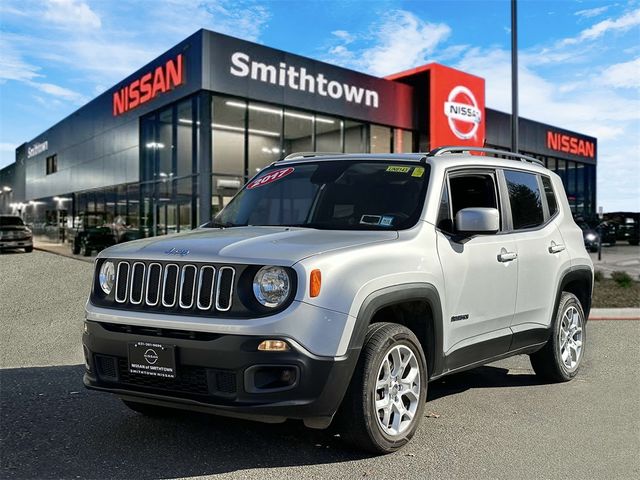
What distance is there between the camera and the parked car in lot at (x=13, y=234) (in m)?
26.7

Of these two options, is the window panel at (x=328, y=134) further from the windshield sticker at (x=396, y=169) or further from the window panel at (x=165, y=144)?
the windshield sticker at (x=396, y=169)

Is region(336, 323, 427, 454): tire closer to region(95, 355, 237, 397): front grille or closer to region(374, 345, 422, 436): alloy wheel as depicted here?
region(374, 345, 422, 436): alloy wheel

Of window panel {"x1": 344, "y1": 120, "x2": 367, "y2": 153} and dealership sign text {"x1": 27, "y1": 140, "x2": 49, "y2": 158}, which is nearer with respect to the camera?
window panel {"x1": 344, "y1": 120, "x2": 367, "y2": 153}

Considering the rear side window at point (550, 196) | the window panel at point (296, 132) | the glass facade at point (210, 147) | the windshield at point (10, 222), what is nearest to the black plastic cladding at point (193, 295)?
the rear side window at point (550, 196)

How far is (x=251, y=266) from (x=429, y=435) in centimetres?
184

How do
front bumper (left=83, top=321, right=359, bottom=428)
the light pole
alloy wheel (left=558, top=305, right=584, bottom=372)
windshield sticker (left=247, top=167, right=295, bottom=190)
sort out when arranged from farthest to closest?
the light pole < alloy wheel (left=558, top=305, right=584, bottom=372) < windshield sticker (left=247, top=167, right=295, bottom=190) < front bumper (left=83, top=321, right=359, bottom=428)

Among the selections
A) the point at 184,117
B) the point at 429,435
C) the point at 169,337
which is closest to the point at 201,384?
the point at 169,337

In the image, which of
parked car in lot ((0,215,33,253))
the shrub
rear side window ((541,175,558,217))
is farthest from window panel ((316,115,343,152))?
rear side window ((541,175,558,217))

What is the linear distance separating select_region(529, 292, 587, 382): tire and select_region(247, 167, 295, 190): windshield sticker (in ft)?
9.08

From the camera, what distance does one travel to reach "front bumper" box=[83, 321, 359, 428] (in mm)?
3605

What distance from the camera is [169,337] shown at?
3.79 m

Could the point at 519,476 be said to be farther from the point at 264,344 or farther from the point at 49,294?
the point at 49,294

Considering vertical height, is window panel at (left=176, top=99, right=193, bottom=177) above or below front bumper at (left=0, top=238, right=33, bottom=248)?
above

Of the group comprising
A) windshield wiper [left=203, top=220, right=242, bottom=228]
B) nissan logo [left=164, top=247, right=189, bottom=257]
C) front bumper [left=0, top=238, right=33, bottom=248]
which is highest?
windshield wiper [left=203, top=220, right=242, bottom=228]
